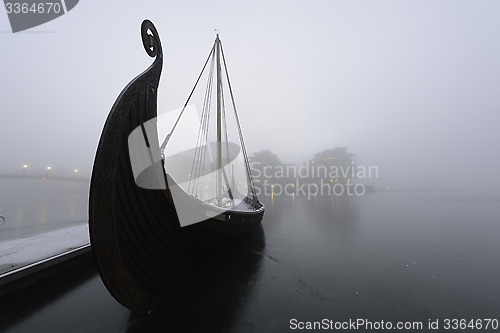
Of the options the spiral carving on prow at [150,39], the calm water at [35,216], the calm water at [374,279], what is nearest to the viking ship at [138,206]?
the spiral carving on prow at [150,39]

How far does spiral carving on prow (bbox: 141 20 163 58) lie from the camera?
3359 millimetres

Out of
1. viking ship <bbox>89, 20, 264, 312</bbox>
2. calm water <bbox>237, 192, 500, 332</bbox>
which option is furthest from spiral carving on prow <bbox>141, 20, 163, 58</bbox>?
calm water <bbox>237, 192, 500, 332</bbox>

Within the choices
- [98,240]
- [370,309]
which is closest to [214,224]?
[98,240]

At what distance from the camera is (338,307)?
4.54m

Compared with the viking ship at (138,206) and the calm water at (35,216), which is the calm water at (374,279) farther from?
the calm water at (35,216)

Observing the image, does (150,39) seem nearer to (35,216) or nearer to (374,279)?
(374,279)

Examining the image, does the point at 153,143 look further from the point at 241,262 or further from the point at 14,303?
the point at 241,262

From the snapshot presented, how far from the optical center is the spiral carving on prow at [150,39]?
336cm

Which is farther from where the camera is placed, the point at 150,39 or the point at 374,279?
the point at 374,279

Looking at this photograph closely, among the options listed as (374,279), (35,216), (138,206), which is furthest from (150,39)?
(35,216)

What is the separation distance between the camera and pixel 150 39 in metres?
3.48

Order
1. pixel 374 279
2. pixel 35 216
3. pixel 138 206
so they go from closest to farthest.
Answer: pixel 138 206
pixel 374 279
pixel 35 216

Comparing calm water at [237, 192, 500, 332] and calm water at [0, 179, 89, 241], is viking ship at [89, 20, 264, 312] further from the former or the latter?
calm water at [0, 179, 89, 241]

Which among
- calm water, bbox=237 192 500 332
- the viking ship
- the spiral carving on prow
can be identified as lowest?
calm water, bbox=237 192 500 332
